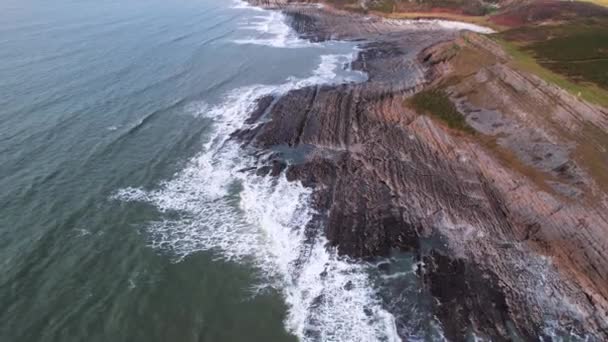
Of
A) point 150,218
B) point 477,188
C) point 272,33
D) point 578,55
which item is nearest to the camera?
point 150,218

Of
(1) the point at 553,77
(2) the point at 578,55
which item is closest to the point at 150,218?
(1) the point at 553,77

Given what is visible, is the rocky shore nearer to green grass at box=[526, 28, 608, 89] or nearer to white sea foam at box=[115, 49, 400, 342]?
white sea foam at box=[115, 49, 400, 342]

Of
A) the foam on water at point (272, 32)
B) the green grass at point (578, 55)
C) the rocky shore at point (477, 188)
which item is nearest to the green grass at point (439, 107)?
the rocky shore at point (477, 188)

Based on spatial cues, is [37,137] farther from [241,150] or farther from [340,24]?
[340,24]

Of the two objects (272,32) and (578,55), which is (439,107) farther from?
(272,32)

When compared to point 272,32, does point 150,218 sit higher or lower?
lower

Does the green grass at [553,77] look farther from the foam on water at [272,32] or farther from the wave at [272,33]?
the foam on water at [272,32]
